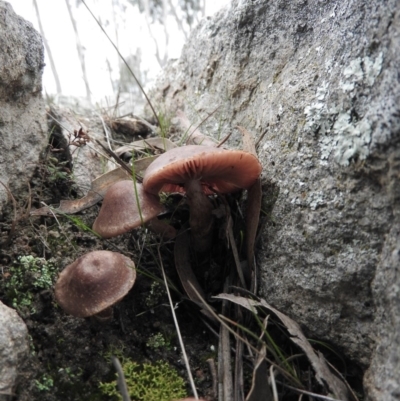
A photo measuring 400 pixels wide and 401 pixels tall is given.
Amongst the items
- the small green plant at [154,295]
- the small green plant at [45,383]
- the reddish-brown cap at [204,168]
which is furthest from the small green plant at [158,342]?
the reddish-brown cap at [204,168]

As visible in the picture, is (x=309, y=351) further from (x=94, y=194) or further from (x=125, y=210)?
(x=94, y=194)

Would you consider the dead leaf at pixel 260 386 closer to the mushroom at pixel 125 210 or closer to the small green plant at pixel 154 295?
the small green plant at pixel 154 295

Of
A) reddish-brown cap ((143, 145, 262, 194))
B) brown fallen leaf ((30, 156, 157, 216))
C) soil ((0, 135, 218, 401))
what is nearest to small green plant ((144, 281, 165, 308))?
soil ((0, 135, 218, 401))

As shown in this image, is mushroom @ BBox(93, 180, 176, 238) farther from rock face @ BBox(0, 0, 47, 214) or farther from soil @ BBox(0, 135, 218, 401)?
rock face @ BBox(0, 0, 47, 214)

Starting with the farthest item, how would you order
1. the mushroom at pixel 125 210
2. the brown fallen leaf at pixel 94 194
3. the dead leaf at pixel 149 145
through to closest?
1. the dead leaf at pixel 149 145
2. the brown fallen leaf at pixel 94 194
3. the mushroom at pixel 125 210

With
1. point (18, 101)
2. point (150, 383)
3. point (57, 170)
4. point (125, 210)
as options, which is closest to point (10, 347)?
point (150, 383)

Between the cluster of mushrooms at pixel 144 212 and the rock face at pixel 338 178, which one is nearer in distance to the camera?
the rock face at pixel 338 178
